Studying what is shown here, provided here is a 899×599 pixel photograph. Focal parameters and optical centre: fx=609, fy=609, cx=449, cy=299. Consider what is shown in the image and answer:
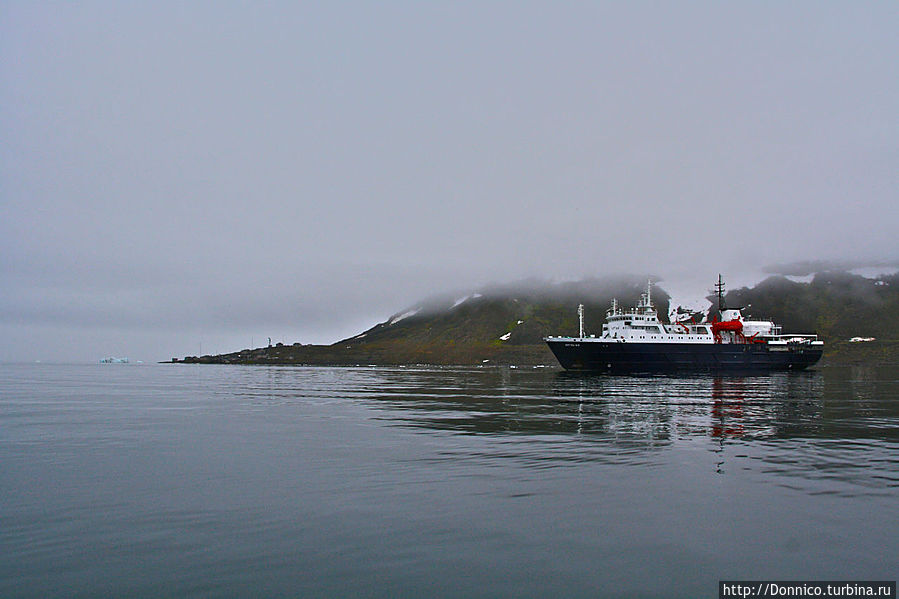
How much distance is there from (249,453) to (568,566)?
17325 millimetres

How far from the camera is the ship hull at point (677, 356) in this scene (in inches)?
5059

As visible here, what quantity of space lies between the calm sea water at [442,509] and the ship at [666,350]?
95556 millimetres

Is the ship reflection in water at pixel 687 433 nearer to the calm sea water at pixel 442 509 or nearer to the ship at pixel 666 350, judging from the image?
the calm sea water at pixel 442 509

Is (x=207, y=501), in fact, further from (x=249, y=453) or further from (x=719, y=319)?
(x=719, y=319)

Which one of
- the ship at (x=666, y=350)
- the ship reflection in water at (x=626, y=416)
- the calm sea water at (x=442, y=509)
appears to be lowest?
the ship reflection in water at (x=626, y=416)

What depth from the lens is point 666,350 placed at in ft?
431

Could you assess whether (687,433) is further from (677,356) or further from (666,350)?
(677,356)

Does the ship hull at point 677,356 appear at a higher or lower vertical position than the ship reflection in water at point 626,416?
higher

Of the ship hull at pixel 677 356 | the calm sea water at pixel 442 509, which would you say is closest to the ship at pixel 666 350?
the ship hull at pixel 677 356

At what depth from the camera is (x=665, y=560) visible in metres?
12.6

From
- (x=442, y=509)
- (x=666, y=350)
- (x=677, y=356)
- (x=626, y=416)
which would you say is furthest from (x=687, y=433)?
(x=677, y=356)

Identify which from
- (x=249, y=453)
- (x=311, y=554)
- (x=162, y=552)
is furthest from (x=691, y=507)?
(x=249, y=453)

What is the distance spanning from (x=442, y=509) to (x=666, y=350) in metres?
124

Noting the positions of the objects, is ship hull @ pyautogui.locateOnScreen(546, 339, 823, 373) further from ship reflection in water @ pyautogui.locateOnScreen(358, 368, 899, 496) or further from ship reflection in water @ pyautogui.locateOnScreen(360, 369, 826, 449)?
ship reflection in water @ pyautogui.locateOnScreen(358, 368, 899, 496)
